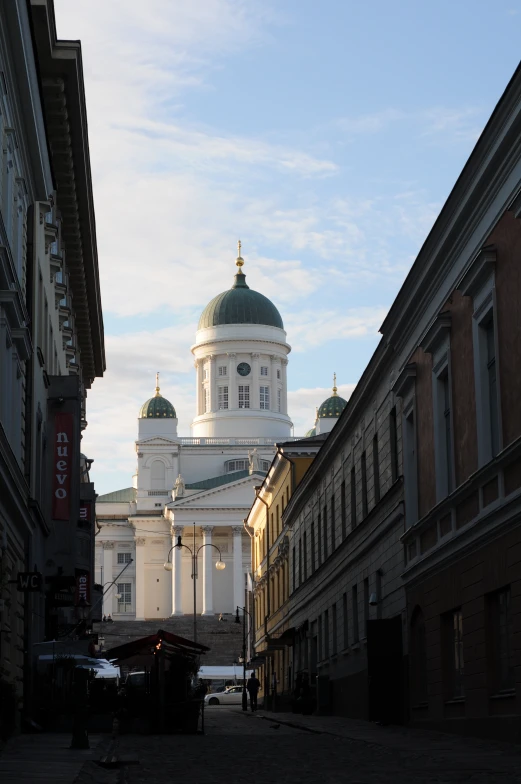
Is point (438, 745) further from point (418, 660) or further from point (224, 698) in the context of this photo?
point (224, 698)

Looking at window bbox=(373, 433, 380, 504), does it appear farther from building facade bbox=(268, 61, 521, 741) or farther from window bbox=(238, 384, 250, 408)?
window bbox=(238, 384, 250, 408)

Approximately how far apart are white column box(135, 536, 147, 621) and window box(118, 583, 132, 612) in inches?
64.6

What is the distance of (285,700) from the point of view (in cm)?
5675

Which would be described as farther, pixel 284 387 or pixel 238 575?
pixel 284 387

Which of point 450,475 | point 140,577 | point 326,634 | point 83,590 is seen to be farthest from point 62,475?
point 140,577

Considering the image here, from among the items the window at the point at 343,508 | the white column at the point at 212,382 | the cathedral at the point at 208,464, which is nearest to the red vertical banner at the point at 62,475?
the window at the point at 343,508

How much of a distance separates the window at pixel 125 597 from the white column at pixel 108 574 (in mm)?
770

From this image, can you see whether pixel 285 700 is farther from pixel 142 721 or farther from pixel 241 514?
pixel 241 514

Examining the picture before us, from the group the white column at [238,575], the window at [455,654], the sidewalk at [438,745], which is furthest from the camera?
the white column at [238,575]

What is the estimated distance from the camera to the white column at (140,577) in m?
133

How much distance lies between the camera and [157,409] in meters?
139

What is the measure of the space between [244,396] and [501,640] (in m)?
119

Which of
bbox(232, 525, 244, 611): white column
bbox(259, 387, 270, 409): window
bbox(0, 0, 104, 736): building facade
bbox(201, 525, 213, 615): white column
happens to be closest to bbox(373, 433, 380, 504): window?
bbox(0, 0, 104, 736): building facade

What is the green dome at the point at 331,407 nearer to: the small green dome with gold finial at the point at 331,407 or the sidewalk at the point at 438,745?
the small green dome with gold finial at the point at 331,407
